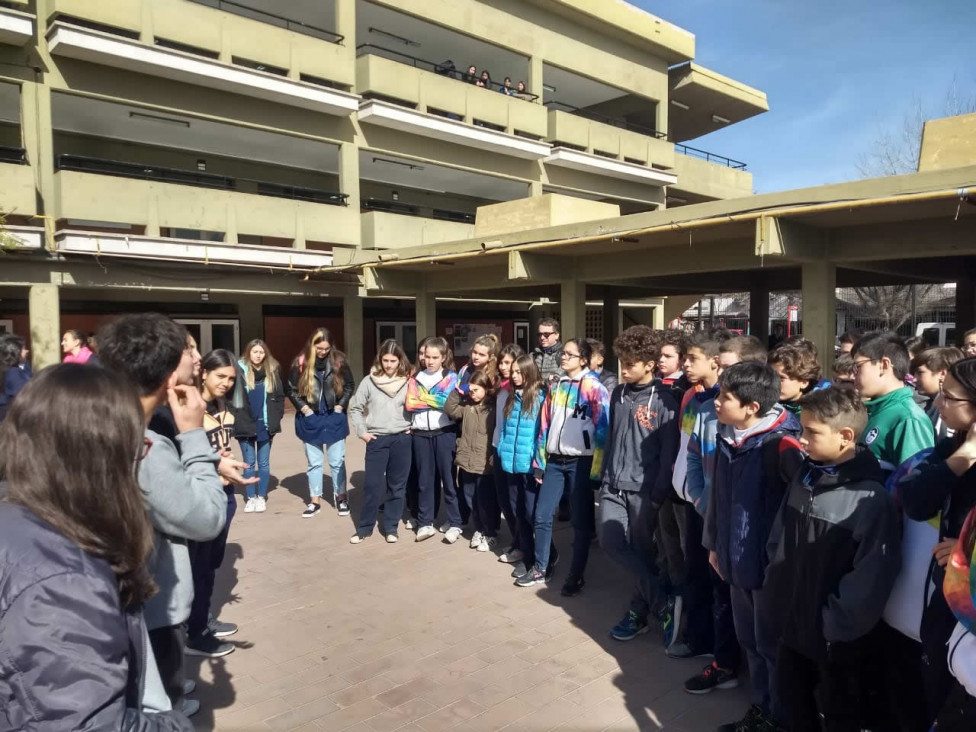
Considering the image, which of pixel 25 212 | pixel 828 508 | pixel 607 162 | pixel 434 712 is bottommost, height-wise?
pixel 434 712

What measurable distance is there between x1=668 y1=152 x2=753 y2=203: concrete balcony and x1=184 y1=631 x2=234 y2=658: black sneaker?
74.9ft

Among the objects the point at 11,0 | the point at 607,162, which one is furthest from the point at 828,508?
the point at 607,162

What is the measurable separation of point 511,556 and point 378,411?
1.83 metres

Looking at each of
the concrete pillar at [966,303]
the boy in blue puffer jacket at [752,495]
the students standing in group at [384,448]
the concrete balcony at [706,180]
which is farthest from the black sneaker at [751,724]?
the concrete balcony at [706,180]

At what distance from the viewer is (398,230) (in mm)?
17047

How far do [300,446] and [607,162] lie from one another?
14.2 m

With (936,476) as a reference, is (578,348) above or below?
above

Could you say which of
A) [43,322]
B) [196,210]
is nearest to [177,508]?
[43,322]

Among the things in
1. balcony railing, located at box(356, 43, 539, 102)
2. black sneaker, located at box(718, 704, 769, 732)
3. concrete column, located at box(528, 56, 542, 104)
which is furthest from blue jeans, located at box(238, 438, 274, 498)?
concrete column, located at box(528, 56, 542, 104)

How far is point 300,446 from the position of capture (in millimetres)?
11664

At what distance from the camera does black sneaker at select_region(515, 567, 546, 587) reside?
199 inches

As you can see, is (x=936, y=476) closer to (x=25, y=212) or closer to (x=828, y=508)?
(x=828, y=508)

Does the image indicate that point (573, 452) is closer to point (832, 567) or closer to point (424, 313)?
point (832, 567)

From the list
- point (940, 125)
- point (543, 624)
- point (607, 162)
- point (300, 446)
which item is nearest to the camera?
point (543, 624)
